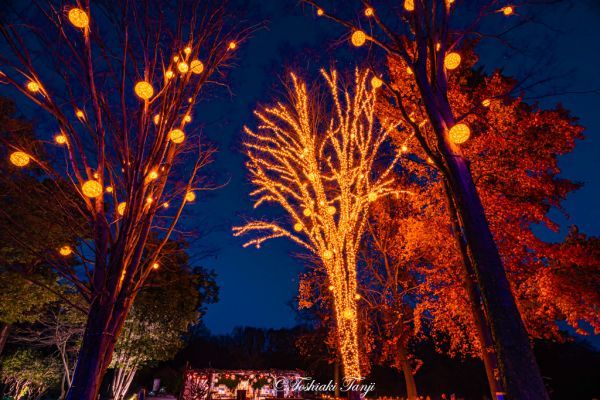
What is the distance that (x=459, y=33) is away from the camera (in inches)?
236

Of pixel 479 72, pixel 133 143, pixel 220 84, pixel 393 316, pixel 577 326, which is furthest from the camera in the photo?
pixel 393 316

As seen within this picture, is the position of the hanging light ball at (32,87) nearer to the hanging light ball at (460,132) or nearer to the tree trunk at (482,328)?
the hanging light ball at (460,132)

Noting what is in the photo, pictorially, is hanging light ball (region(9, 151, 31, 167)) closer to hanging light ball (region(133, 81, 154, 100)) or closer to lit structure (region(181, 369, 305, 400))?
hanging light ball (region(133, 81, 154, 100))

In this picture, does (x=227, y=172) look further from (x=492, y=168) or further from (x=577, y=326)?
(x=577, y=326)

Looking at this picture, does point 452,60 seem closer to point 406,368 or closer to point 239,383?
point 406,368

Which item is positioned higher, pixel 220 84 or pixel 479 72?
pixel 479 72

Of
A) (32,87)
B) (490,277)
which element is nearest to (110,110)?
(32,87)

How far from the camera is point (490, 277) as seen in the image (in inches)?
146

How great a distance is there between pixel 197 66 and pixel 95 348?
370cm

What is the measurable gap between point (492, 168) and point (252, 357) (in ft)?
95.8

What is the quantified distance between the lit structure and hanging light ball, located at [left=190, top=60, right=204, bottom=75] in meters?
12.9

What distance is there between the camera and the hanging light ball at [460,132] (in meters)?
4.30

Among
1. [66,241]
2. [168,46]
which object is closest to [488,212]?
[168,46]

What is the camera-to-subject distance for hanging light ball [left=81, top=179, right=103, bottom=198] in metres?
3.71
